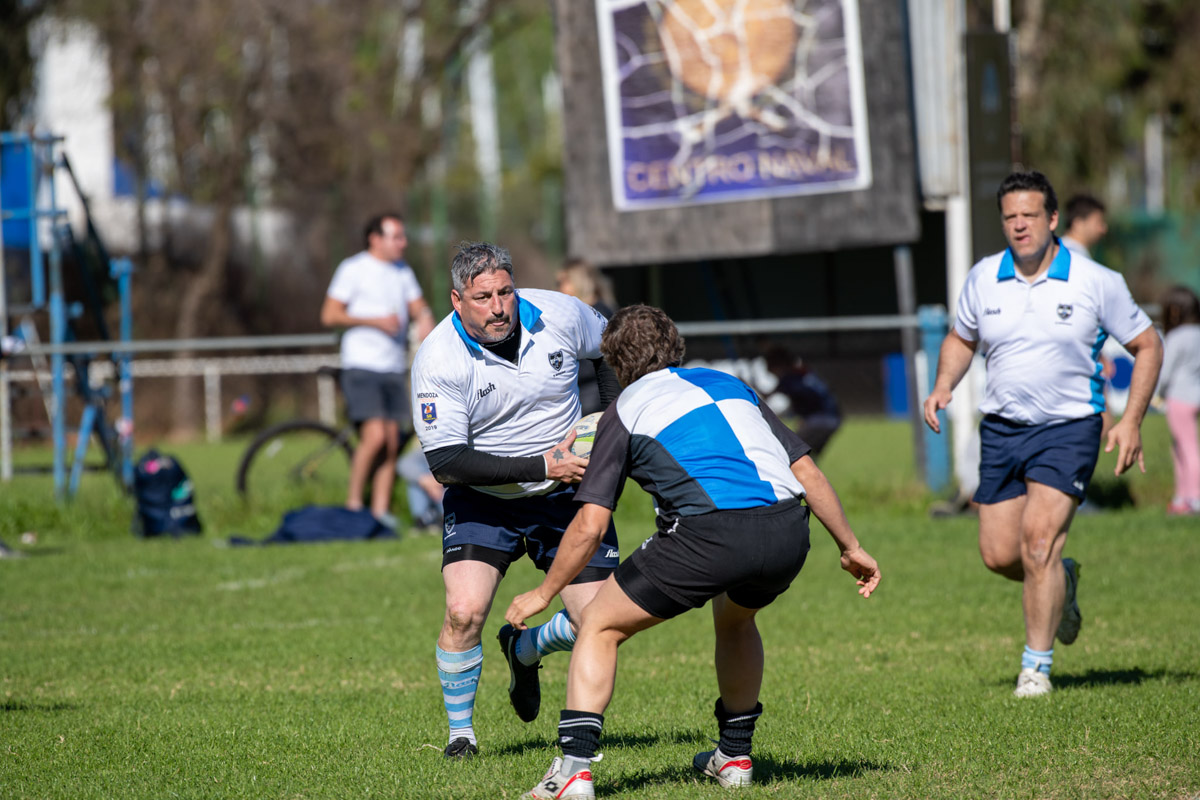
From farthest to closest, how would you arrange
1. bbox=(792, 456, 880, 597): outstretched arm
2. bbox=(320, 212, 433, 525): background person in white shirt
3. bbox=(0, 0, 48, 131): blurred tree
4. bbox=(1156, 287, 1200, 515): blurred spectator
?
bbox=(0, 0, 48, 131): blurred tree < bbox=(1156, 287, 1200, 515): blurred spectator < bbox=(320, 212, 433, 525): background person in white shirt < bbox=(792, 456, 880, 597): outstretched arm

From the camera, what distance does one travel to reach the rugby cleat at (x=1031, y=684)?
623 centimetres

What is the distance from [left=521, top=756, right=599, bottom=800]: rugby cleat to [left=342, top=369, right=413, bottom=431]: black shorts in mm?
7331

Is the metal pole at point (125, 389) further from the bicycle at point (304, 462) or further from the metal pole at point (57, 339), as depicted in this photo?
the bicycle at point (304, 462)

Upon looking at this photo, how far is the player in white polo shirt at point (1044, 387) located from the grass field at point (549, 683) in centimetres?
55

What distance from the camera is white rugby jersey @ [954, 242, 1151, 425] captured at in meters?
6.41

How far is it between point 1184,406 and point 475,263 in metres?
8.86

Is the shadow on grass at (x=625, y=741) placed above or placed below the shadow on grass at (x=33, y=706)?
below

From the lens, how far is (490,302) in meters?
5.12

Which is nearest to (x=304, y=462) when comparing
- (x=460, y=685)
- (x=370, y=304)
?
(x=370, y=304)

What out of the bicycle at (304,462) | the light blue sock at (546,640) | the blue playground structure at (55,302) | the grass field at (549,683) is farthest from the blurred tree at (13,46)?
the light blue sock at (546,640)

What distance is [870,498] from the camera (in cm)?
1294

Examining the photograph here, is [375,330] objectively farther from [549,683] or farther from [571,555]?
[571,555]

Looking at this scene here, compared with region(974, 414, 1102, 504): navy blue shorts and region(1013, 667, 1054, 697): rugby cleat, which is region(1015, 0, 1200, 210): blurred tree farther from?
region(1013, 667, 1054, 697): rugby cleat

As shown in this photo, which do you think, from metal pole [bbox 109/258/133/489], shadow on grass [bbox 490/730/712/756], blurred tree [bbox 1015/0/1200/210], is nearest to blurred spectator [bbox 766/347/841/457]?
metal pole [bbox 109/258/133/489]
